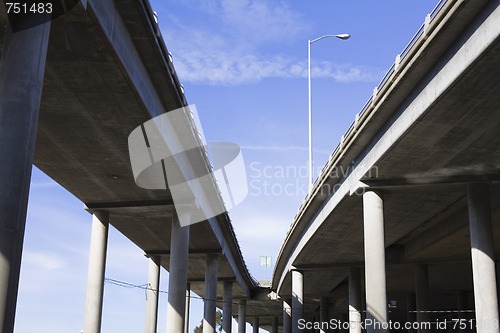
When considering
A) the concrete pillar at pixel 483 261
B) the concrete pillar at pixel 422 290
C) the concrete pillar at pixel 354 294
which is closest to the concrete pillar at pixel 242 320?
the concrete pillar at pixel 354 294

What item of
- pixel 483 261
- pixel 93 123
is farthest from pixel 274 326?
pixel 93 123

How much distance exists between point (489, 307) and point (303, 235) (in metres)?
17.9

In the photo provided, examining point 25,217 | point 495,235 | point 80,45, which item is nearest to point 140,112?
point 80,45

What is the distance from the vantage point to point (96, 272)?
37.4m

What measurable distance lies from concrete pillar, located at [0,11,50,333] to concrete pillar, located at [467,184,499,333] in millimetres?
19829

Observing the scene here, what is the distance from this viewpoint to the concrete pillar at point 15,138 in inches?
525

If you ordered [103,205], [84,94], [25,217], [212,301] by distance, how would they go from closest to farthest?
1. [25,217]
2. [84,94]
3. [103,205]
4. [212,301]

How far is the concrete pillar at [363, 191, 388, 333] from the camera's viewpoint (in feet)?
89.8

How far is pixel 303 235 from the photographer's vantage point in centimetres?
4400

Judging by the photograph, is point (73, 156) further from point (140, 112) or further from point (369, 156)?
point (369, 156)

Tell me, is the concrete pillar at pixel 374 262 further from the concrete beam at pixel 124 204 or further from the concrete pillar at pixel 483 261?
the concrete beam at pixel 124 204

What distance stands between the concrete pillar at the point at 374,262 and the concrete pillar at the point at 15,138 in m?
17.2

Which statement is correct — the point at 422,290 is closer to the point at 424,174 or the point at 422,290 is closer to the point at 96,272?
the point at 424,174

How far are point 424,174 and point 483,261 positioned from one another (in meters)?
4.44
